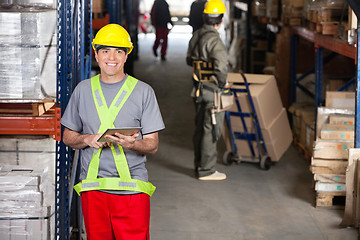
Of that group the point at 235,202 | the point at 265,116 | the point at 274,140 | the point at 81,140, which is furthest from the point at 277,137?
the point at 81,140

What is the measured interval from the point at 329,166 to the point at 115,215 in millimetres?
3870

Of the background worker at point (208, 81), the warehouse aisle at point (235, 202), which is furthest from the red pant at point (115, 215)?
the background worker at point (208, 81)

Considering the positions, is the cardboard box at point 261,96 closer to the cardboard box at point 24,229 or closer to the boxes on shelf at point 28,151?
the boxes on shelf at point 28,151

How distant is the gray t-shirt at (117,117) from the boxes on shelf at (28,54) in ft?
1.86

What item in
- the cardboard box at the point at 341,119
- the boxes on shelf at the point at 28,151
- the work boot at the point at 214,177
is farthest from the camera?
the work boot at the point at 214,177

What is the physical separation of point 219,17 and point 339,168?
259cm

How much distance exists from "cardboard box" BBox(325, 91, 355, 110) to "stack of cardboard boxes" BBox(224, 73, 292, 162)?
103 centimetres

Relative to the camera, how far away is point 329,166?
7.71 meters

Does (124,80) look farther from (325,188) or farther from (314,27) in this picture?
(314,27)

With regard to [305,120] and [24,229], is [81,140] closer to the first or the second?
[24,229]

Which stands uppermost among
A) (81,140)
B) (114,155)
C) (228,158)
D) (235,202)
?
(81,140)

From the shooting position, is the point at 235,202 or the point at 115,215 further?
the point at 235,202

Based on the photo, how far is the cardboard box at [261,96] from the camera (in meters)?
9.19

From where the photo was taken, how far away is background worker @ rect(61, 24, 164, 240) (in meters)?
4.45
